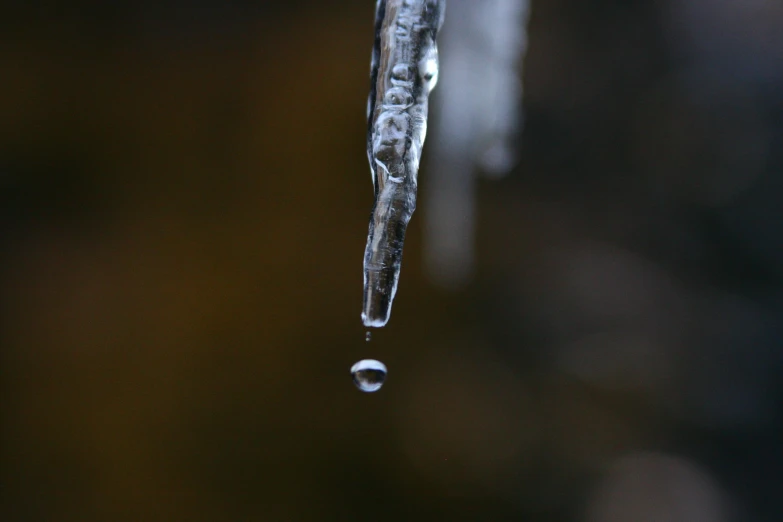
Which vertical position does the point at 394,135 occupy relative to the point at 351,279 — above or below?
below

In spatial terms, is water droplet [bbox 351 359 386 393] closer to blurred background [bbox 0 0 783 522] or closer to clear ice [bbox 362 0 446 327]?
clear ice [bbox 362 0 446 327]

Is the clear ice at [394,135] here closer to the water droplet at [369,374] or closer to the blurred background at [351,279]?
the water droplet at [369,374]

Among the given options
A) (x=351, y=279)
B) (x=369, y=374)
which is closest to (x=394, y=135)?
(x=369, y=374)

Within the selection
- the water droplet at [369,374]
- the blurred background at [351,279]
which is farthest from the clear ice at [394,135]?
the blurred background at [351,279]

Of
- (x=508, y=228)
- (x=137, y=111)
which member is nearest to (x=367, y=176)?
(x=508, y=228)

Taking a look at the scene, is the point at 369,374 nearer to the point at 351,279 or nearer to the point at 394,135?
the point at 394,135

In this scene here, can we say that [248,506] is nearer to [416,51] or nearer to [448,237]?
[448,237]
